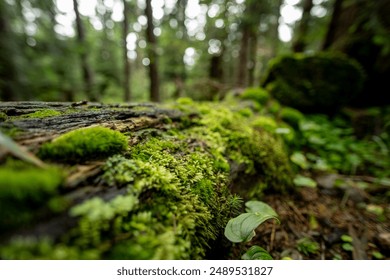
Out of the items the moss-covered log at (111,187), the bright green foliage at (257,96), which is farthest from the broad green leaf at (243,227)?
the bright green foliage at (257,96)

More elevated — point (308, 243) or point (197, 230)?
point (197, 230)

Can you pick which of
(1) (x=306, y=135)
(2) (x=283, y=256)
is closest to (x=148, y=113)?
(2) (x=283, y=256)

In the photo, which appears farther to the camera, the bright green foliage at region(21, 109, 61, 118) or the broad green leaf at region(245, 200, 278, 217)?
the broad green leaf at region(245, 200, 278, 217)

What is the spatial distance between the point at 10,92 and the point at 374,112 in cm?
898

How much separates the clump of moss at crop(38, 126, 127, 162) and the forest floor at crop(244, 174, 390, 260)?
1.47m

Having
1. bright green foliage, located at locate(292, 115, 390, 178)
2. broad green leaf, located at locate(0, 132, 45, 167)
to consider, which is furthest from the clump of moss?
bright green foliage, located at locate(292, 115, 390, 178)

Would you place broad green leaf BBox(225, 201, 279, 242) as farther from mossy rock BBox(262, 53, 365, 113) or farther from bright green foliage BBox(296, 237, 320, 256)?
mossy rock BBox(262, 53, 365, 113)

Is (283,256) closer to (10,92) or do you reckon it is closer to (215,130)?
(215,130)

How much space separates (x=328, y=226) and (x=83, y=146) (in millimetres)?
2587

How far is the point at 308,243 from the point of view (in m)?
1.96

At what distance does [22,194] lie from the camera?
0.79m

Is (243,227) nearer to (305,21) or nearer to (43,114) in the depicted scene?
(43,114)

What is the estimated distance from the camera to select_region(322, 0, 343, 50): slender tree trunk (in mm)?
6718

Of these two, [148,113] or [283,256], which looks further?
[148,113]
